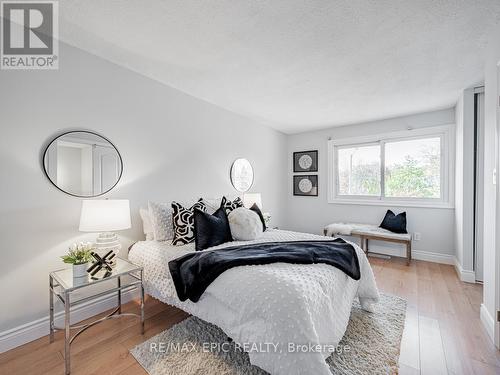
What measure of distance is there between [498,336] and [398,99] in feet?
9.12

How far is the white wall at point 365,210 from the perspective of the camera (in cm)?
365

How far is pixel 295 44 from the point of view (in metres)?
2.03

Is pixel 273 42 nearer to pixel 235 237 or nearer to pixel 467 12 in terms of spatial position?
pixel 467 12

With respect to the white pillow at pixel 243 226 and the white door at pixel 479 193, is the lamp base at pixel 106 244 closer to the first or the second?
the white pillow at pixel 243 226

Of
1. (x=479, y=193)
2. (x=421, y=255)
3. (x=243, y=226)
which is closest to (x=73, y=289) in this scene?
(x=243, y=226)

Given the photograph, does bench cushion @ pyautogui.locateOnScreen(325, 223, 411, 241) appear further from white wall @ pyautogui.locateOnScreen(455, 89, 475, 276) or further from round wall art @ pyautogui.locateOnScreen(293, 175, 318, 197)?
round wall art @ pyautogui.locateOnScreen(293, 175, 318, 197)

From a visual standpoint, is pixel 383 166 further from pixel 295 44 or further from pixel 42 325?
pixel 42 325

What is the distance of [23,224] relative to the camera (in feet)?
6.02

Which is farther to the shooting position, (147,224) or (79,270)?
(147,224)

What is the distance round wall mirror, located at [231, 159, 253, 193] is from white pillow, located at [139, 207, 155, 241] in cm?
156

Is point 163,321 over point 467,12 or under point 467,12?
under

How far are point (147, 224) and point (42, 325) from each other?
1.12 metres

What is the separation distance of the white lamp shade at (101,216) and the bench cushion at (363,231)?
11.0ft

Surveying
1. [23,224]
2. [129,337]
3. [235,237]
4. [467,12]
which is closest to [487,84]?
[467,12]
